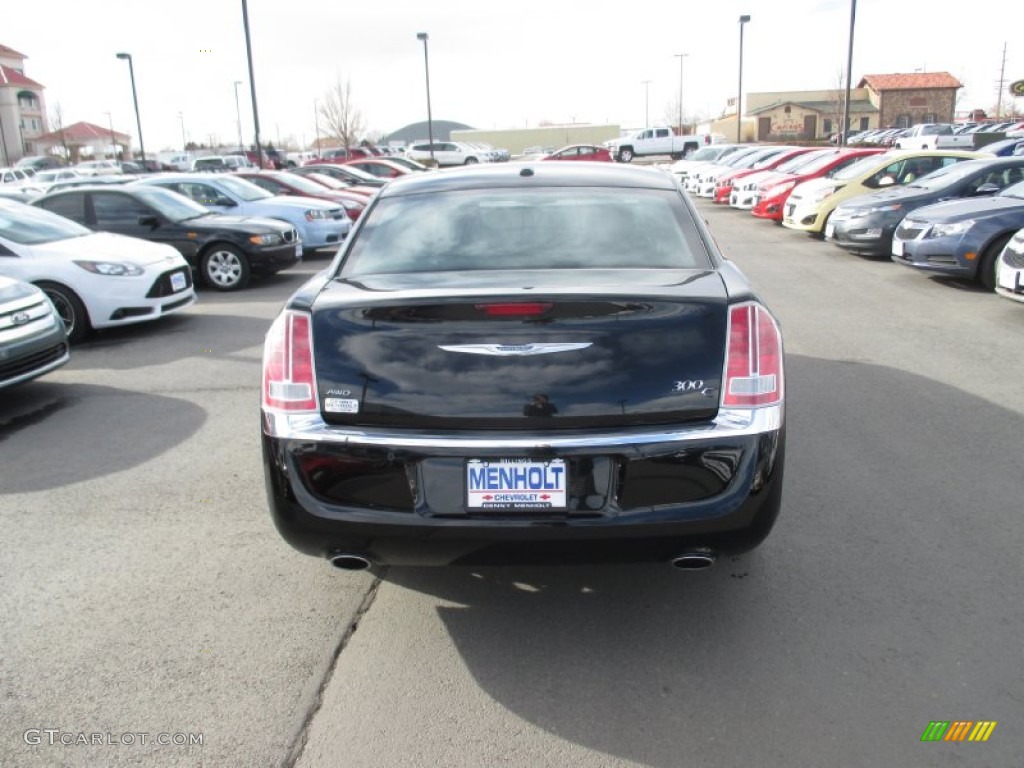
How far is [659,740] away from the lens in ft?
8.87

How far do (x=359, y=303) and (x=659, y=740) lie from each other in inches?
70.7

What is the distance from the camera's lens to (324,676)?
3090mm

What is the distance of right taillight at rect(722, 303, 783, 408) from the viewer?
302 centimetres

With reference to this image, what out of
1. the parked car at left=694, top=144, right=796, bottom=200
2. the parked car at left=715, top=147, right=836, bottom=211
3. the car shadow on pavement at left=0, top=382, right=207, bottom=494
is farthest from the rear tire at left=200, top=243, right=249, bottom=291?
the parked car at left=694, top=144, right=796, bottom=200

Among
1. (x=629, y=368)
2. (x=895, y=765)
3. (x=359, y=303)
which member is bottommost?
(x=895, y=765)

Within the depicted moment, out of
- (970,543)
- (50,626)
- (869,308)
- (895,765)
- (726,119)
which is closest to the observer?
Answer: (895,765)

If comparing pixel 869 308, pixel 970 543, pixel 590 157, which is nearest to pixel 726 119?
pixel 590 157

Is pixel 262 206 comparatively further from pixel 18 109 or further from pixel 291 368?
pixel 18 109

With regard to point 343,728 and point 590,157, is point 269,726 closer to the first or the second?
point 343,728

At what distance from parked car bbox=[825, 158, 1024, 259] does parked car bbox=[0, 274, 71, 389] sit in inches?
442

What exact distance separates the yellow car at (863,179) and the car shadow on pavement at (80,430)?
12.7m

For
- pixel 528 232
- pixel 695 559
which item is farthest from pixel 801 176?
pixel 695 559

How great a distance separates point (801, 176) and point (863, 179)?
10.8 ft

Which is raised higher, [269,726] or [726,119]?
[726,119]
